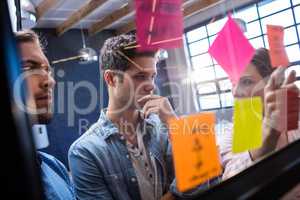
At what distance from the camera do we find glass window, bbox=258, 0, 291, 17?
95cm

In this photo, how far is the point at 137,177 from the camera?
0.56m

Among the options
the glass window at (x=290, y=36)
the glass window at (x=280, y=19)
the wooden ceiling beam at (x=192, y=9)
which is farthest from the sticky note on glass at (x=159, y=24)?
the glass window at (x=290, y=36)

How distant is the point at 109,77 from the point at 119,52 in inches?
2.0

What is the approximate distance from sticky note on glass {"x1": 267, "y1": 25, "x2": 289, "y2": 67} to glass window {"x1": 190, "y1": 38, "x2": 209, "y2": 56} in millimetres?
343

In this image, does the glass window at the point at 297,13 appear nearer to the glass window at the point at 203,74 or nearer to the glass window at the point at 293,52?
the glass window at the point at 293,52

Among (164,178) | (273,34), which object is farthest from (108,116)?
(273,34)

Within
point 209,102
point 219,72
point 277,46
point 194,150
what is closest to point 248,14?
point 277,46

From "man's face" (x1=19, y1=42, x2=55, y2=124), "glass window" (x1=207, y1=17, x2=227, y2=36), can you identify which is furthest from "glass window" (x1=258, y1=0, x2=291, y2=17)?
"man's face" (x1=19, y1=42, x2=55, y2=124)

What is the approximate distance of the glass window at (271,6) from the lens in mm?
953

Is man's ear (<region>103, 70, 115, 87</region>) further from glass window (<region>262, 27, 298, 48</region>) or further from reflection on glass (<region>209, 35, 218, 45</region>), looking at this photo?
glass window (<region>262, 27, 298, 48</region>)

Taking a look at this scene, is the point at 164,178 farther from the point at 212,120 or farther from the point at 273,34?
the point at 273,34

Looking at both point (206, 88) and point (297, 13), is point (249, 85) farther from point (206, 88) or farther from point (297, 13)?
point (297, 13)

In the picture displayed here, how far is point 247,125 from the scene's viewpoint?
803 mm

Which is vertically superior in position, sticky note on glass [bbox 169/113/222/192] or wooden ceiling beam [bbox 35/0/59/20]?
wooden ceiling beam [bbox 35/0/59/20]
